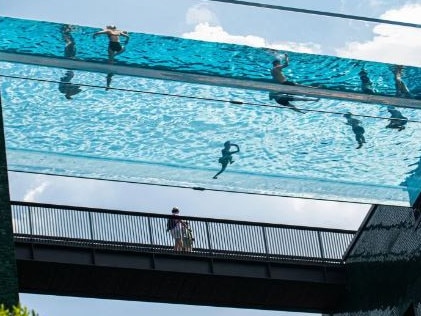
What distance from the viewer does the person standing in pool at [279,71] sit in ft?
85.6

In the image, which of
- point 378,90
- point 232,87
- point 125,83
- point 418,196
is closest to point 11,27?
point 125,83

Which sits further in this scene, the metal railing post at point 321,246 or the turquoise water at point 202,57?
the metal railing post at point 321,246

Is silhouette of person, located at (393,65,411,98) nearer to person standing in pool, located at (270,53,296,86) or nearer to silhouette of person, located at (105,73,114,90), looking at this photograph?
person standing in pool, located at (270,53,296,86)

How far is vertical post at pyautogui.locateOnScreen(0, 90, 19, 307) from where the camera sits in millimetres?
23516

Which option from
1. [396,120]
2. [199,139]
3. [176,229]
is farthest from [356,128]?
[176,229]

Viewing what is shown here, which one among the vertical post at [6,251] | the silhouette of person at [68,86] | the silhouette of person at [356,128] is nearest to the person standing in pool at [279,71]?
the silhouette of person at [356,128]

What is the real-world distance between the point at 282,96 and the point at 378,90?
1805 mm

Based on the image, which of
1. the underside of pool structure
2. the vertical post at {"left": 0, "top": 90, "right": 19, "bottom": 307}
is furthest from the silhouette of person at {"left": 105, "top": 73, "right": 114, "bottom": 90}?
the vertical post at {"left": 0, "top": 90, "right": 19, "bottom": 307}

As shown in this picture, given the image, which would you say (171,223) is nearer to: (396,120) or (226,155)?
(226,155)

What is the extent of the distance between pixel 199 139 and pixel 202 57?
308 centimetres

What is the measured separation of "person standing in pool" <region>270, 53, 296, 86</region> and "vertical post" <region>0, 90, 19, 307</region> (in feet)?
16.9

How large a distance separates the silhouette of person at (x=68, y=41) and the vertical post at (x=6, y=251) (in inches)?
82.7

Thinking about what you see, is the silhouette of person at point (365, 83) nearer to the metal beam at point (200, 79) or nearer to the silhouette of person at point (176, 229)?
the metal beam at point (200, 79)

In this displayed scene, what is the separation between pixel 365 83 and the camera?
1056 inches
